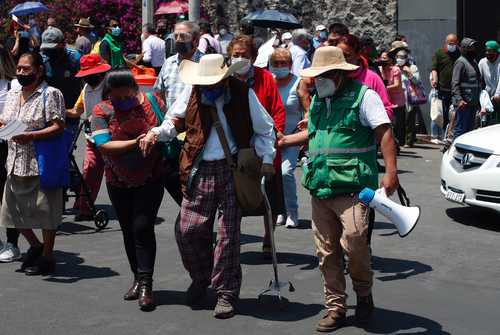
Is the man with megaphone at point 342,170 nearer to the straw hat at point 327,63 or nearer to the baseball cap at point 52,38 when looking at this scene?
the straw hat at point 327,63

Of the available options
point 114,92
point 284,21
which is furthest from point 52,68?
→ point 284,21

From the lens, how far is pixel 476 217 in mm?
11273

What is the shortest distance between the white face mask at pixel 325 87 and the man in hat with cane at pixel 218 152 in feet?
1.82

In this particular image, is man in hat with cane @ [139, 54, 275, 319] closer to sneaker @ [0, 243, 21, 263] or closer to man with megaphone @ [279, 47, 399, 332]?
man with megaphone @ [279, 47, 399, 332]

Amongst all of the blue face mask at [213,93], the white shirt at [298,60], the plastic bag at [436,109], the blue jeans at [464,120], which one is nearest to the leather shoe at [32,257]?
the blue face mask at [213,93]

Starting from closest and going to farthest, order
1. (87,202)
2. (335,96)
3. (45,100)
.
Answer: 1. (335,96)
2. (45,100)
3. (87,202)

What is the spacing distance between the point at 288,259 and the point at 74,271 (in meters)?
1.88

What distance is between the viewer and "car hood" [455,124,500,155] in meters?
10.8

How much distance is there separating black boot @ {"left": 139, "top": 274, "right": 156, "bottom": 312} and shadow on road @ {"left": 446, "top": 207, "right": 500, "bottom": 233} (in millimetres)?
4441

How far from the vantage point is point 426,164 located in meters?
15.6

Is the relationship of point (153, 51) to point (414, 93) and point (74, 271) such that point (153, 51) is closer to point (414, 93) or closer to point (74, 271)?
point (414, 93)

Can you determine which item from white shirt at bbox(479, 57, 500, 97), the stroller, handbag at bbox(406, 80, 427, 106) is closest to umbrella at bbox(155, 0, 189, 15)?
handbag at bbox(406, 80, 427, 106)

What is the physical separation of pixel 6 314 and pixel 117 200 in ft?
3.78

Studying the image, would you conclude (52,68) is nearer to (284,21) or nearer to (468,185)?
(468,185)
